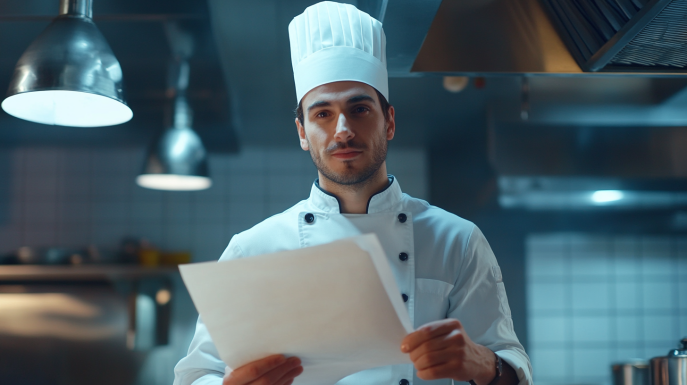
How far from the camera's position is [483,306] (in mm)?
1060

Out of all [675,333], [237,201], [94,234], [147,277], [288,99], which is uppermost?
[288,99]

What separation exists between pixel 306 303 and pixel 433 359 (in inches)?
7.6

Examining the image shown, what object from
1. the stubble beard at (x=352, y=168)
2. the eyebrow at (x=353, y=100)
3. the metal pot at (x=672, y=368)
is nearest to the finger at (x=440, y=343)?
the stubble beard at (x=352, y=168)

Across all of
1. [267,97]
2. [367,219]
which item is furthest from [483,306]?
[267,97]

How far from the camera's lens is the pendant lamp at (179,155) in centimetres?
226

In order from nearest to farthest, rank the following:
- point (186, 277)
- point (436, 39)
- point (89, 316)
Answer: point (186, 277), point (436, 39), point (89, 316)

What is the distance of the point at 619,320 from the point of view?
2521mm

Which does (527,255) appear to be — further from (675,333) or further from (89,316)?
(89,316)

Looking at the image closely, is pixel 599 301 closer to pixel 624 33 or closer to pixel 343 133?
pixel 624 33

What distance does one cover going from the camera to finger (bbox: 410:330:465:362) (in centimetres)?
76

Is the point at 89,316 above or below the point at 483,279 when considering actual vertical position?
below

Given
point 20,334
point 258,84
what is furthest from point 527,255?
point 20,334

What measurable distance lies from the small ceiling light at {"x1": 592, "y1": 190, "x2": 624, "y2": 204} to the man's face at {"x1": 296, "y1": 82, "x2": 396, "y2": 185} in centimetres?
178

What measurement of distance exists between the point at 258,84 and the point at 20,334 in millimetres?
1544
